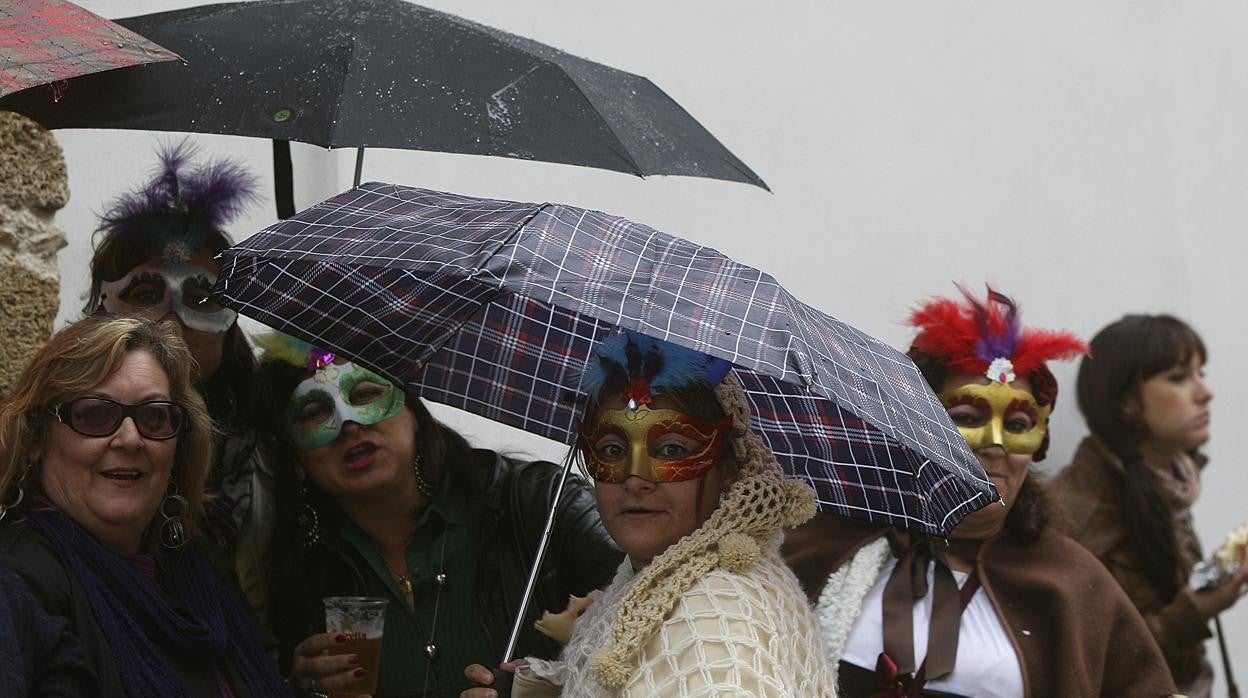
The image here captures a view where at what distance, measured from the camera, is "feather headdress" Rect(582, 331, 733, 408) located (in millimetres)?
3221

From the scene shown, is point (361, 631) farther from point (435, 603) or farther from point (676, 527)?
point (676, 527)

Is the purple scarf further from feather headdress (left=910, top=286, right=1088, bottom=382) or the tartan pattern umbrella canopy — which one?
feather headdress (left=910, top=286, right=1088, bottom=382)

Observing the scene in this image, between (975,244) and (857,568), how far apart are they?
249 centimetres

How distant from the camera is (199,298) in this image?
406 centimetres

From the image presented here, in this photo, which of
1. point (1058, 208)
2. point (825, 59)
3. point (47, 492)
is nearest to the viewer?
point (47, 492)

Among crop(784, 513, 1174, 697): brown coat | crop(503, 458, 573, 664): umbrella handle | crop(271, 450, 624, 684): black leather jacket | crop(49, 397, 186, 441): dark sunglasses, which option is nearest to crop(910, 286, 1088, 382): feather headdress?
crop(784, 513, 1174, 697): brown coat

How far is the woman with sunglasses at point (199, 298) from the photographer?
4.02 m

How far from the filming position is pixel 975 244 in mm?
6473

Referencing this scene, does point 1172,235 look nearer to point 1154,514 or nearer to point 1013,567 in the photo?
point 1154,514

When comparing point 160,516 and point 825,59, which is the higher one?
point 825,59

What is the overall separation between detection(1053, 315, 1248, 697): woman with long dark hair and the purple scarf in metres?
3.08

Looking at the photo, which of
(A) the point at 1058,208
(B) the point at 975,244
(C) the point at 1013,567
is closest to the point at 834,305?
(B) the point at 975,244

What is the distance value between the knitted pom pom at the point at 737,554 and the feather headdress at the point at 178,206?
168 cm

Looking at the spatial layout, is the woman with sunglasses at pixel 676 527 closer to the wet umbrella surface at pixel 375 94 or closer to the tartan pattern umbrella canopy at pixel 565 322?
the tartan pattern umbrella canopy at pixel 565 322
